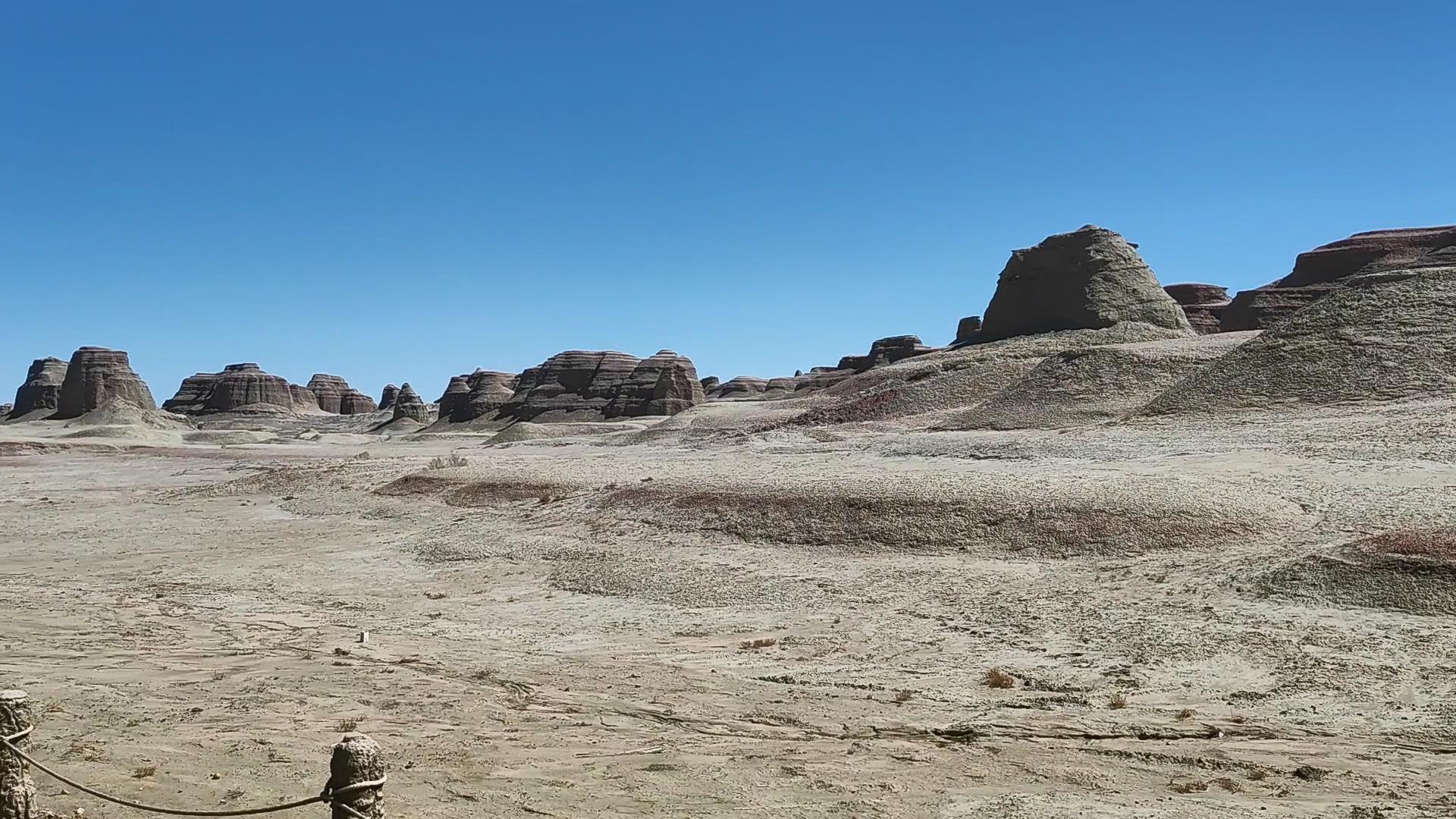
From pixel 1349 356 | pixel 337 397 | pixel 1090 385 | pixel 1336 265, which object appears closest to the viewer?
pixel 1349 356

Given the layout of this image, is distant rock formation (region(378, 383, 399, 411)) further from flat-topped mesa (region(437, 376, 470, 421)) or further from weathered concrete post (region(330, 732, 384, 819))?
weathered concrete post (region(330, 732, 384, 819))

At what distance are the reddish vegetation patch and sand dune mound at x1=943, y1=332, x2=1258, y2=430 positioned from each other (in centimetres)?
1926

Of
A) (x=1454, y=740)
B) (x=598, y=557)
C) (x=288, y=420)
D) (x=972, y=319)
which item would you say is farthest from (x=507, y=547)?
(x=288, y=420)

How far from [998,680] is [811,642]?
8.70ft

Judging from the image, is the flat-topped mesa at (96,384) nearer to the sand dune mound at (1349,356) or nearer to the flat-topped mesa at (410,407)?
the flat-topped mesa at (410,407)

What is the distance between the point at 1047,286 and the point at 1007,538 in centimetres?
4230

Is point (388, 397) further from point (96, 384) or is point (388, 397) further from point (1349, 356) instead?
point (1349, 356)

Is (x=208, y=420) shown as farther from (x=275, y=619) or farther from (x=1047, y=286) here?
(x=275, y=619)

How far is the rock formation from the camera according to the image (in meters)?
115

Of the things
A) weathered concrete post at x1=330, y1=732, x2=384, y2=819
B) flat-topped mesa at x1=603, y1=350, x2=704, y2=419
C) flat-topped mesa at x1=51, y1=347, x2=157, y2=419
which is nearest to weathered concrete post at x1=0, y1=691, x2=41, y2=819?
weathered concrete post at x1=330, y1=732, x2=384, y2=819

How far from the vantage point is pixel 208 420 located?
12400cm

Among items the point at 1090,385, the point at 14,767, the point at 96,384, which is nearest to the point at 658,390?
the point at 96,384

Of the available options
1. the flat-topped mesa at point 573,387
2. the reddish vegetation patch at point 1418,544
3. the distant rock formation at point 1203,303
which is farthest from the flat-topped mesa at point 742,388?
the reddish vegetation patch at point 1418,544

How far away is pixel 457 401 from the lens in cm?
12112
